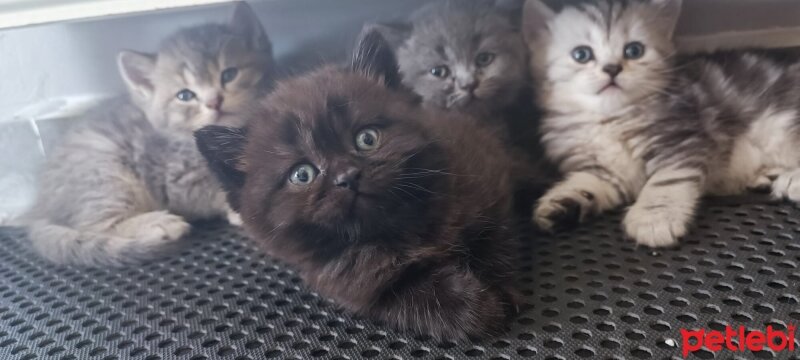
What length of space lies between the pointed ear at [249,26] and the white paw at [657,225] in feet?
3.78

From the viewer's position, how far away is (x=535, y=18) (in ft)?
5.86

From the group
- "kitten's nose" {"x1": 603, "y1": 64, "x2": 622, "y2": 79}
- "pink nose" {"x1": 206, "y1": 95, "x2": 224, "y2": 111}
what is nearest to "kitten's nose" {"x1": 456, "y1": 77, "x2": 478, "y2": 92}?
"kitten's nose" {"x1": 603, "y1": 64, "x2": 622, "y2": 79}

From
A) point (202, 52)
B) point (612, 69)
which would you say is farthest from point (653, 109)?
point (202, 52)

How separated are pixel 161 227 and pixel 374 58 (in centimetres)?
84

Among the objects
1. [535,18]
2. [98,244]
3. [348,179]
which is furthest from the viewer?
[535,18]

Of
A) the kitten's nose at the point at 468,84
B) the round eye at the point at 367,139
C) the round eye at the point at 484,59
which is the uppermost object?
the round eye at the point at 484,59

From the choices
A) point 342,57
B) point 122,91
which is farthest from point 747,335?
point 122,91

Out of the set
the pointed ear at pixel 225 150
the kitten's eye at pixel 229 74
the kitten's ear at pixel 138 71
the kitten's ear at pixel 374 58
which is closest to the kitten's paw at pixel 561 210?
the kitten's ear at pixel 374 58

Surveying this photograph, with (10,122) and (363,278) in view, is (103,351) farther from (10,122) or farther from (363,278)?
(10,122)

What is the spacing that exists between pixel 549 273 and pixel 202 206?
42.5 inches

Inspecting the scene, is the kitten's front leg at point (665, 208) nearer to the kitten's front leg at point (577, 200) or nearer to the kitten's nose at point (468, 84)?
the kitten's front leg at point (577, 200)

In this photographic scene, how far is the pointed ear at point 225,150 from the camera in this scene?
44.8 inches

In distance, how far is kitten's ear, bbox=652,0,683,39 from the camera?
1684 mm

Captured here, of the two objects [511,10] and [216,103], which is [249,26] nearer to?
[216,103]
